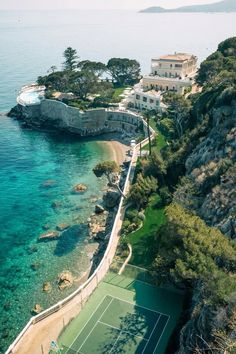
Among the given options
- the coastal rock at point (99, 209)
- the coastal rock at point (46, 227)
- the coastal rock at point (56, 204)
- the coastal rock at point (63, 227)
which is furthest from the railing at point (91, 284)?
the coastal rock at point (56, 204)

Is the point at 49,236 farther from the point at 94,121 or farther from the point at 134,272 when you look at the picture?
the point at 94,121

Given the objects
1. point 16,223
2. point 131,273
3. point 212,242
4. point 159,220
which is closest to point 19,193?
point 16,223

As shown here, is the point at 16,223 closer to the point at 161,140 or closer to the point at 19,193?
the point at 19,193

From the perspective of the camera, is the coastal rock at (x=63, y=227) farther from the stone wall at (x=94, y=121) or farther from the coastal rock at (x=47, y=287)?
the stone wall at (x=94, y=121)

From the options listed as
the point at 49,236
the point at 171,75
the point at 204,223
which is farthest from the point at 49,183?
the point at 171,75

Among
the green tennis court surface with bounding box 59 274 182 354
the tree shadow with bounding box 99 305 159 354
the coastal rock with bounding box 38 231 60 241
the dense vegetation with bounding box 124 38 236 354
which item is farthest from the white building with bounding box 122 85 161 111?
the tree shadow with bounding box 99 305 159 354
